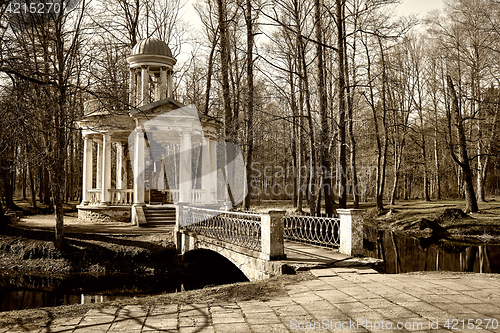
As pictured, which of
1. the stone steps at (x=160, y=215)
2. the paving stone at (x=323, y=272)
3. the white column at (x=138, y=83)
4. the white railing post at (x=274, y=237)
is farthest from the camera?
the white column at (x=138, y=83)

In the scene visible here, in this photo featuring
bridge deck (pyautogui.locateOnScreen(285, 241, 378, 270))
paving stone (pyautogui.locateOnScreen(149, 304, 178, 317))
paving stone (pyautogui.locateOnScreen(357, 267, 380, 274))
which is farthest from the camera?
bridge deck (pyautogui.locateOnScreen(285, 241, 378, 270))

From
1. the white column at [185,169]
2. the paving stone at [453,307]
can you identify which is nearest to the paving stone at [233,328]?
the paving stone at [453,307]

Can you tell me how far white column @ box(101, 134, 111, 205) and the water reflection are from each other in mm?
12433

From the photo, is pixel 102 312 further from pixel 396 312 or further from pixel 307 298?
pixel 396 312

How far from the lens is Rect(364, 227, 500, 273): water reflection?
13.8 meters

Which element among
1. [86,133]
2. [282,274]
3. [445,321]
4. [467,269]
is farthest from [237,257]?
[86,133]

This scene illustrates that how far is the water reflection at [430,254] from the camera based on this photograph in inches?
543

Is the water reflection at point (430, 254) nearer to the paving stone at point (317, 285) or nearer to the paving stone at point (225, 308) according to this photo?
the paving stone at point (317, 285)

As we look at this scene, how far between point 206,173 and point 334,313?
16358 millimetres

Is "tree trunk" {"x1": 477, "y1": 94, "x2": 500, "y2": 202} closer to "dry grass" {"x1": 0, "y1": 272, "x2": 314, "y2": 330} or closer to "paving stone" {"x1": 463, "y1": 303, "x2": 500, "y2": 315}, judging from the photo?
"paving stone" {"x1": 463, "y1": 303, "x2": 500, "y2": 315}

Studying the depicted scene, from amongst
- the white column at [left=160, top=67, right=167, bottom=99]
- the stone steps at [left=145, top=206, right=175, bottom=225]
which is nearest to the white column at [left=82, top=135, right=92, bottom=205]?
the stone steps at [left=145, top=206, right=175, bottom=225]

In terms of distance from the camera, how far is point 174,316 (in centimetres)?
541

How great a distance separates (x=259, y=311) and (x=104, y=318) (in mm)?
2041

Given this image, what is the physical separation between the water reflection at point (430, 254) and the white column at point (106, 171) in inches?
489
